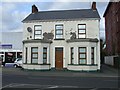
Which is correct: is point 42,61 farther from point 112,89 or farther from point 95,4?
point 112,89

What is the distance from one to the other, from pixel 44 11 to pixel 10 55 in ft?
61.4

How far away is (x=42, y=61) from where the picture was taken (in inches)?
1294

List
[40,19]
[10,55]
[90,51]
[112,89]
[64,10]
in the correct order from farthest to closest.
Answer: [10,55]
[64,10]
[40,19]
[90,51]
[112,89]

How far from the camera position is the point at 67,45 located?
33094 millimetres

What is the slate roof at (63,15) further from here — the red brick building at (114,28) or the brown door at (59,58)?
the red brick building at (114,28)

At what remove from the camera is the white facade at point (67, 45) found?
31.8m

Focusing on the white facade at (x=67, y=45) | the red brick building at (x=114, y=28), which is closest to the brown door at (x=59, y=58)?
the white facade at (x=67, y=45)

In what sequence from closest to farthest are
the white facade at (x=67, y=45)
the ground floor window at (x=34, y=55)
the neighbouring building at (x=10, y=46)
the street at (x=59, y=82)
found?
1. the street at (x=59, y=82)
2. the white facade at (x=67, y=45)
3. the ground floor window at (x=34, y=55)
4. the neighbouring building at (x=10, y=46)

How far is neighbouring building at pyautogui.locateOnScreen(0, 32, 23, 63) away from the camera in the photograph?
53.4m

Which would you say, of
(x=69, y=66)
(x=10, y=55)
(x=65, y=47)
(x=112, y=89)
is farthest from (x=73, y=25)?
(x=10, y=55)

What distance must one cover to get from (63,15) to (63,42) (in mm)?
4032

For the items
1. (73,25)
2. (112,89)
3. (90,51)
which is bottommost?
(112,89)

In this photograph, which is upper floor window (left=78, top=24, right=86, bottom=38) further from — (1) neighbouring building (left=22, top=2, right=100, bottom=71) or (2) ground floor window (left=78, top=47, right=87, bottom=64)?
(2) ground floor window (left=78, top=47, right=87, bottom=64)

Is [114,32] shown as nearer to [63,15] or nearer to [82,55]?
[63,15]
